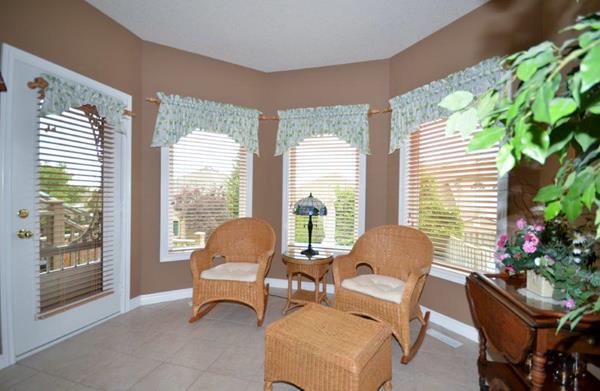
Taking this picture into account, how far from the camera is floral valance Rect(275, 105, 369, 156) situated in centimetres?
346

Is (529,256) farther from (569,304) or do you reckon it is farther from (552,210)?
(552,210)

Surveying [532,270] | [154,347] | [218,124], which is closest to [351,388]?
[532,270]

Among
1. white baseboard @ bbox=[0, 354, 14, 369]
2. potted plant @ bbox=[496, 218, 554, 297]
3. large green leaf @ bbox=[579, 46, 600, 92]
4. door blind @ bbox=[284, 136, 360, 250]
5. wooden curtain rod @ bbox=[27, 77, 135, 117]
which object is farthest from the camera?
door blind @ bbox=[284, 136, 360, 250]

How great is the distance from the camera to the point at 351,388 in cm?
150

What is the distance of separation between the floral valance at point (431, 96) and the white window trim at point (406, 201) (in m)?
0.19

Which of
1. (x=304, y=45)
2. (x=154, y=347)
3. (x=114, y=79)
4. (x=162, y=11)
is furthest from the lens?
(x=304, y=45)

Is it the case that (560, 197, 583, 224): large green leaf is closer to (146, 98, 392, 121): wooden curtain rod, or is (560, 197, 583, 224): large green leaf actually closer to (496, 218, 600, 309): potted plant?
(496, 218, 600, 309): potted plant

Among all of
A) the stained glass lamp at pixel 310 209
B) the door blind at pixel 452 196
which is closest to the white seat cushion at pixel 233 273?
the stained glass lamp at pixel 310 209

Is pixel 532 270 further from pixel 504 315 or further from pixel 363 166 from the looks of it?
pixel 363 166

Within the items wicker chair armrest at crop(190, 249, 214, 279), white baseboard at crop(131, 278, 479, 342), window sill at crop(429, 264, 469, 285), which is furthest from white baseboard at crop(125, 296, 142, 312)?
window sill at crop(429, 264, 469, 285)

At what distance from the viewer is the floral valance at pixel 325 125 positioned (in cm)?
346

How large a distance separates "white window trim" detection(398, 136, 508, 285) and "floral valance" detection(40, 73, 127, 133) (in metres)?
2.89

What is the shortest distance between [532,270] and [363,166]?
2194 mm

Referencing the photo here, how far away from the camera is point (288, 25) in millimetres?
2832
